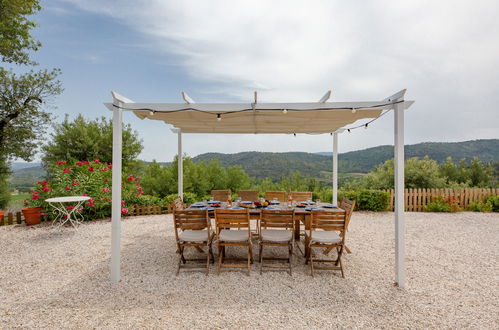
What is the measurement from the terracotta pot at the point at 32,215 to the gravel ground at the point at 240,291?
1673 millimetres

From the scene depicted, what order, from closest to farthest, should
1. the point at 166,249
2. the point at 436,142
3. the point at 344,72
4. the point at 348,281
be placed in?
the point at 348,281 → the point at 166,249 → the point at 344,72 → the point at 436,142

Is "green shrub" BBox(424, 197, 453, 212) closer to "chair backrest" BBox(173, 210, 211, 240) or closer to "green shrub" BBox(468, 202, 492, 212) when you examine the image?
"green shrub" BBox(468, 202, 492, 212)

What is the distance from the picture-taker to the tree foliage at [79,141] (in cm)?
1117

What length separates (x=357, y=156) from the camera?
25.9 meters

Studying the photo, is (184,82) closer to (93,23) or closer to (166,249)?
(93,23)

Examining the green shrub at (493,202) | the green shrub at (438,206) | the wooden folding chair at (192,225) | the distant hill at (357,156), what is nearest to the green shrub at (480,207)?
the green shrub at (493,202)

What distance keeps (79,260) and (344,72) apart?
7.40 m

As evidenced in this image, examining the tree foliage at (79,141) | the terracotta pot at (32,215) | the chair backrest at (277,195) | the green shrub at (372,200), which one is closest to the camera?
the chair backrest at (277,195)

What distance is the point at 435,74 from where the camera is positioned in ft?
23.3

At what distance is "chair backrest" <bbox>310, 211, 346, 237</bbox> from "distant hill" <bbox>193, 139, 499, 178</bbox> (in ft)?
43.7

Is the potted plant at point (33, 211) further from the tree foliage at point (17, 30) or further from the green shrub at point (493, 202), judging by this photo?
the green shrub at point (493, 202)

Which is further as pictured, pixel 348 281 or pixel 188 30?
pixel 188 30

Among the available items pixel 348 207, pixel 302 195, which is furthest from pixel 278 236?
pixel 302 195

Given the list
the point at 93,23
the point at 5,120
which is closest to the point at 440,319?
the point at 93,23
